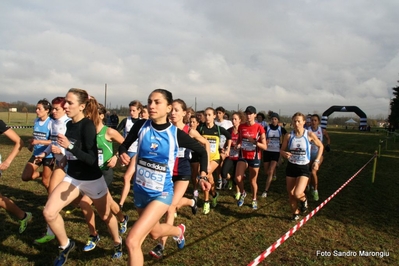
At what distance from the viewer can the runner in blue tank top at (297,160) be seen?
19.3 ft

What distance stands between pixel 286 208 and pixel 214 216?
73.3 inches

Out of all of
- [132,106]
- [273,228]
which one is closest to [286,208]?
[273,228]

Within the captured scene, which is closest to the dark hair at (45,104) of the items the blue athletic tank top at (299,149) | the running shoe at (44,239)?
the running shoe at (44,239)

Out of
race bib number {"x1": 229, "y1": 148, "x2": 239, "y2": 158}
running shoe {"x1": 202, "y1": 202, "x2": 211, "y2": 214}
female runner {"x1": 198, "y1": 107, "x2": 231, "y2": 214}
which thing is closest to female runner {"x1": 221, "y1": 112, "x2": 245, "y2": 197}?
race bib number {"x1": 229, "y1": 148, "x2": 239, "y2": 158}

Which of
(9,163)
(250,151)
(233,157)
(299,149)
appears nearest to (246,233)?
(299,149)

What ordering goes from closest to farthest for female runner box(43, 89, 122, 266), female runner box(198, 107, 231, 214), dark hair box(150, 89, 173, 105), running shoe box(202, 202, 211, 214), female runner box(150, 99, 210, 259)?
dark hair box(150, 89, 173, 105), female runner box(43, 89, 122, 266), female runner box(150, 99, 210, 259), running shoe box(202, 202, 211, 214), female runner box(198, 107, 231, 214)

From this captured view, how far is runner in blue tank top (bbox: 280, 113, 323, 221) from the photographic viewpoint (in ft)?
19.3

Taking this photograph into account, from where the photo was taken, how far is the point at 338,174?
11.7 metres

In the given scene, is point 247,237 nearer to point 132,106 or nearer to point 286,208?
point 286,208

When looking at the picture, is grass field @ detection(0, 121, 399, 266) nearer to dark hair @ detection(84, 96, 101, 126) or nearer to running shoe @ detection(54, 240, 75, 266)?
running shoe @ detection(54, 240, 75, 266)

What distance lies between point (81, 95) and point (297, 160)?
423 cm

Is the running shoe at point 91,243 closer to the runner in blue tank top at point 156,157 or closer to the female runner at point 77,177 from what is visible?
the female runner at point 77,177

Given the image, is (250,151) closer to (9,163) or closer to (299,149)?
(299,149)

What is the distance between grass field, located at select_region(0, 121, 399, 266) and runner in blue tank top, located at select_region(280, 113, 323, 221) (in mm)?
590
